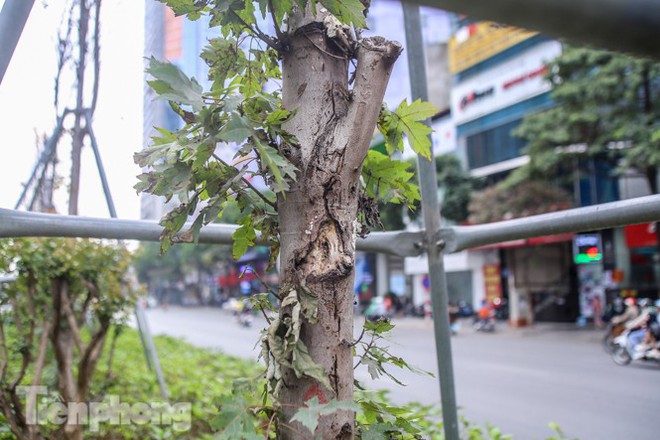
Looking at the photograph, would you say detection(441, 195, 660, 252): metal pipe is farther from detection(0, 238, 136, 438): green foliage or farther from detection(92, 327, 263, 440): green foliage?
detection(0, 238, 136, 438): green foliage

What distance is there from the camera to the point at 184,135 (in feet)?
3.43

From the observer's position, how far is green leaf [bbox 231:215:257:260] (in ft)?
4.01

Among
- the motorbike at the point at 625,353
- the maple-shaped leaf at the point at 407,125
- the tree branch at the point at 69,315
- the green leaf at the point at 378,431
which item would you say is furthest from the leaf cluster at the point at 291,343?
the motorbike at the point at 625,353

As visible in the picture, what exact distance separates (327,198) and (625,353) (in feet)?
30.8

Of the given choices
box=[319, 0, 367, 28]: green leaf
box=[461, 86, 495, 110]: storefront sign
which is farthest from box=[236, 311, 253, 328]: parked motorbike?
box=[319, 0, 367, 28]: green leaf

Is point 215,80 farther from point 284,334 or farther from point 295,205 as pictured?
point 284,334

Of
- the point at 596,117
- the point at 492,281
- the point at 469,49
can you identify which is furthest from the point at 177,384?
the point at 469,49

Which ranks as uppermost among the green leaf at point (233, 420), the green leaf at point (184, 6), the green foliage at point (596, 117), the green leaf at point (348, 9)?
the green foliage at point (596, 117)

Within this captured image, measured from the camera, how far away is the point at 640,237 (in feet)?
48.9

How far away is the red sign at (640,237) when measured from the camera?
575 inches

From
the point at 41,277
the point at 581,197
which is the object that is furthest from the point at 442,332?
the point at 581,197

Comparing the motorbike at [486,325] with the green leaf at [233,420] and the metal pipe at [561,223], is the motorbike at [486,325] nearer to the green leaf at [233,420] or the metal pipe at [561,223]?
the metal pipe at [561,223]

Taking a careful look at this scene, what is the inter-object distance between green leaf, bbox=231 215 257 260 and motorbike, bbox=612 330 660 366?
28.9 ft

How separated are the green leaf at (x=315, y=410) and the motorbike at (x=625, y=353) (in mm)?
8904
